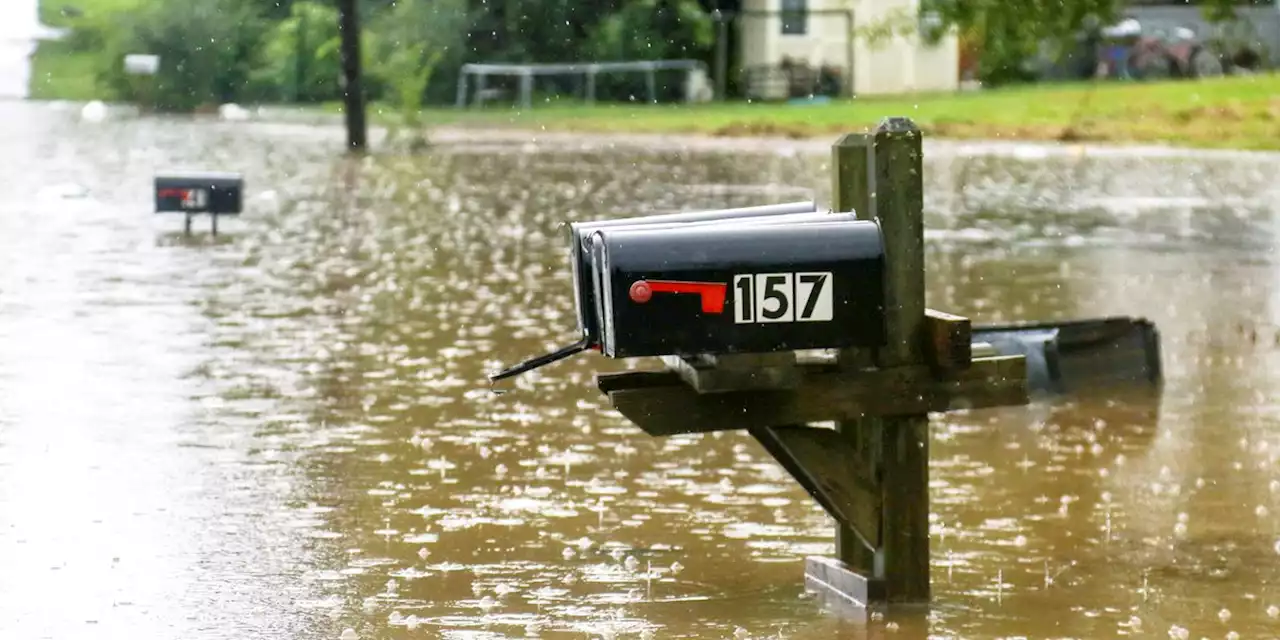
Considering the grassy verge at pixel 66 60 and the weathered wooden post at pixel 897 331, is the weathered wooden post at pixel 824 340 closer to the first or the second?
the weathered wooden post at pixel 897 331

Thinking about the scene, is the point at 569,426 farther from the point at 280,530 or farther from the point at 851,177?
the point at 851,177

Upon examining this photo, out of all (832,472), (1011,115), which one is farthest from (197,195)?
(1011,115)

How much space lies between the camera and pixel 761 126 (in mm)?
41156

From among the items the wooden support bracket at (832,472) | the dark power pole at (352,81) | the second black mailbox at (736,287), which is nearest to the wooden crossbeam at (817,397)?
the wooden support bracket at (832,472)

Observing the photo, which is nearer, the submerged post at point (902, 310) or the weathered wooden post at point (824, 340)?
the weathered wooden post at point (824, 340)

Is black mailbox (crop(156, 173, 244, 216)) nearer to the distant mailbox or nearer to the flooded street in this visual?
the flooded street

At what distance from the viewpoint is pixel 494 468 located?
930 cm

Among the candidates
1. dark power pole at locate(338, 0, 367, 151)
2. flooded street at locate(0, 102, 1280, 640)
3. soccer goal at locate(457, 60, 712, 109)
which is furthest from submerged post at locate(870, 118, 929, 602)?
soccer goal at locate(457, 60, 712, 109)

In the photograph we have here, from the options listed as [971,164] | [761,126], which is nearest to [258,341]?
[971,164]

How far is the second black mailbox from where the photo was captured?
6148 mm

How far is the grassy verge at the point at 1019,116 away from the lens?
36.7 meters

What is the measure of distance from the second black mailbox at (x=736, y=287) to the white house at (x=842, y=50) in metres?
46.5

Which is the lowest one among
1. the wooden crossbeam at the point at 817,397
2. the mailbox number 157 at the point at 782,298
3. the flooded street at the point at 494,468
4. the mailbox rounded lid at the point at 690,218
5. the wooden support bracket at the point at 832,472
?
the flooded street at the point at 494,468

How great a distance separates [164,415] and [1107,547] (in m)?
4.76
